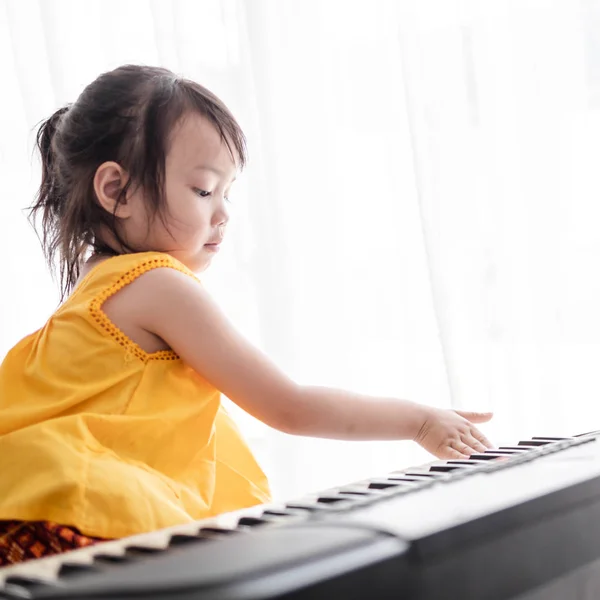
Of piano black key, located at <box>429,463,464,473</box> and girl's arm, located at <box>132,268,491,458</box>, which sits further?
girl's arm, located at <box>132,268,491,458</box>

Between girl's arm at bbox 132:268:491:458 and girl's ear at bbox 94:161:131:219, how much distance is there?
17cm

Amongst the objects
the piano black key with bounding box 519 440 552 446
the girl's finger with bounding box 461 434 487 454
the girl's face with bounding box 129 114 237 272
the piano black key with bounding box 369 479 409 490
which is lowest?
the girl's finger with bounding box 461 434 487 454

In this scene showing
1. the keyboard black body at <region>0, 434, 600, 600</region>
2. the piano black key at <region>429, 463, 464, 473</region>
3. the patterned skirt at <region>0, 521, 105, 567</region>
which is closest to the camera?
the keyboard black body at <region>0, 434, 600, 600</region>

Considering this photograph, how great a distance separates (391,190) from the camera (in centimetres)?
163

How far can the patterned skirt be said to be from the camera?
35.9 inches

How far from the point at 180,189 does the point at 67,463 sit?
Result: 0.40m

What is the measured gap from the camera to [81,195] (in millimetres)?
1266

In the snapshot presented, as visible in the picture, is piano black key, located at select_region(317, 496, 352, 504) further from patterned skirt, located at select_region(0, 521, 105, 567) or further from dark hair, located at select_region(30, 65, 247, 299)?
dark hair, located at select_region(30, 65, 247, 299)

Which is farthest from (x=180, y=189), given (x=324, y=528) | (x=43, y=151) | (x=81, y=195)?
(x=324, y=528)

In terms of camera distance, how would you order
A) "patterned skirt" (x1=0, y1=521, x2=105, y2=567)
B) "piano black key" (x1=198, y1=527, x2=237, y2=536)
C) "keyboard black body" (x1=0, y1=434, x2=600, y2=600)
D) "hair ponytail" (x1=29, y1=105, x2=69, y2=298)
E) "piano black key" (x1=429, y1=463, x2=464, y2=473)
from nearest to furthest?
"keyboard black body" (x1=0, y1=434, x2=600, y2=600) < "piano black key" (x1=198, y1=527, x2=237, y2=536) < "piano black key" (x1=429, y1=463, x2=464, y2=473) < "patterned skirt" (x1=0, y1=521, x2=105, y2=567) < "hair ponytail" (x1=29, y1=105, x2=69, y2=298)

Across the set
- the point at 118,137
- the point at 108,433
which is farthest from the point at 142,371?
the point at 118,137

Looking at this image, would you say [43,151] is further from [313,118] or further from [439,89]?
[439,89]

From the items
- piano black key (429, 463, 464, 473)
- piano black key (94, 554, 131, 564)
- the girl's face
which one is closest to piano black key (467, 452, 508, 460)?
piano black key (429, 463, 464, 473)

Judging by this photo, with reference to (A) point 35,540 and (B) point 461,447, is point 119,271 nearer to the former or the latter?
(A) point 35,540
